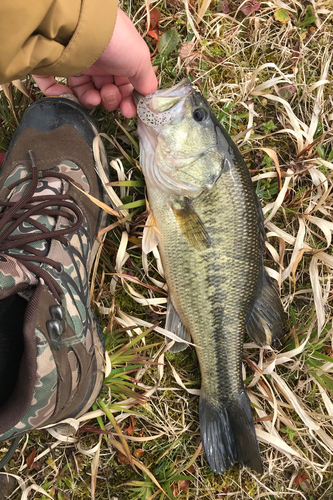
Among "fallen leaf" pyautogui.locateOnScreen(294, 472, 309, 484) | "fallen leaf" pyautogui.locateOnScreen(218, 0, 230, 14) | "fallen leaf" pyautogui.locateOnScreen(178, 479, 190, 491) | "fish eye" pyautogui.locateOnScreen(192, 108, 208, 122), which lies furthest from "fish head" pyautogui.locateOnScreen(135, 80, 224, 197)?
"fallen leaf" pyautogui.locateOnScreen(294, 472, 309, 484)

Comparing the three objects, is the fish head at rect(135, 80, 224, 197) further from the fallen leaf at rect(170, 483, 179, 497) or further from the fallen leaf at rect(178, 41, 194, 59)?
the fallen leaf at rect(170, 483, 179, 497)

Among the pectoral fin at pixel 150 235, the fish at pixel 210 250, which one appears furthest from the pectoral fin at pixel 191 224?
the pectoral fin at pixel 150 235

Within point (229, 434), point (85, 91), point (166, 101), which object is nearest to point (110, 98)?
point (85, 91)

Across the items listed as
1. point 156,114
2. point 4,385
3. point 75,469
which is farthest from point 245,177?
point 75,469

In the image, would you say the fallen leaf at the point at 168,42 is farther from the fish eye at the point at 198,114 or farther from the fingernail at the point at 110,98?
the fish eye at the point at 198,114

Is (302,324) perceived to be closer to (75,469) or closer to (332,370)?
(332,370)

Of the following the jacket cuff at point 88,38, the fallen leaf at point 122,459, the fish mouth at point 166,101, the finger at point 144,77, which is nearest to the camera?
the jacket cuff at point 88,38
